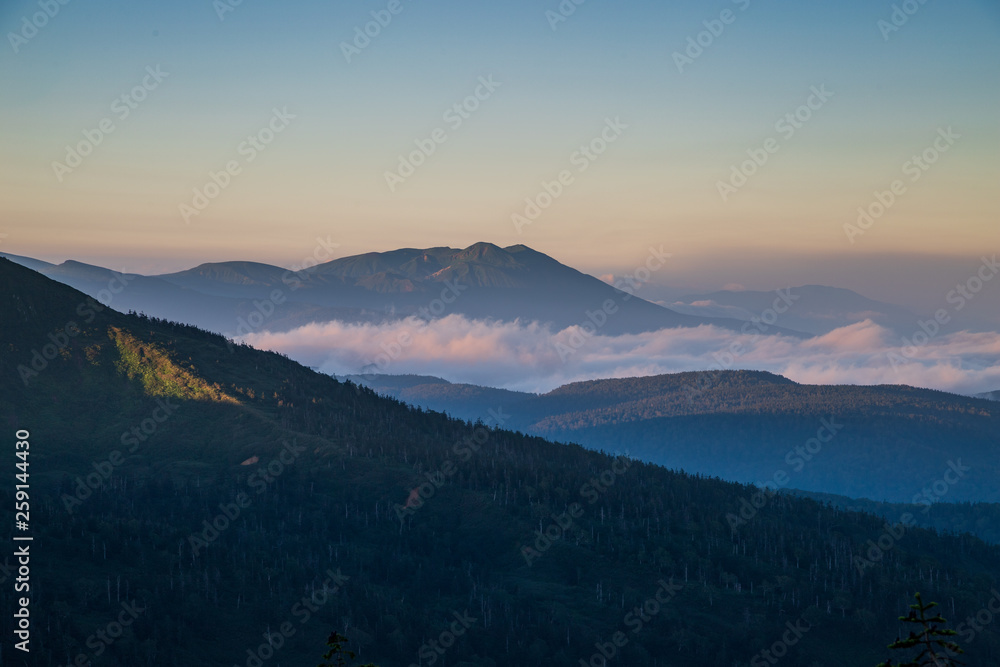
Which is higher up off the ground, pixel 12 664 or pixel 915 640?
pixel 915 640

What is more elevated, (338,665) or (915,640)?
(915,640)

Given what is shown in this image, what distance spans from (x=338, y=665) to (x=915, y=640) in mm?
40842

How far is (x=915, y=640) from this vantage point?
70.9 metres

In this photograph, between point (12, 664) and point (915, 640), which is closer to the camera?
point (915, 640)

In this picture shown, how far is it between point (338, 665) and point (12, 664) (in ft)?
509

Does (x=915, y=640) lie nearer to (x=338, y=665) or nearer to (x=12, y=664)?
(x=338, y=665)

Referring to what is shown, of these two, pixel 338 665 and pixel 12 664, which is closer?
pixel 338 665

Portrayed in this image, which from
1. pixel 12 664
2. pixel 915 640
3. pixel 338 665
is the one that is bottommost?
pixel 12 664

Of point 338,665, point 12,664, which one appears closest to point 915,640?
point 338,665

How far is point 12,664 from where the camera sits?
19938cm

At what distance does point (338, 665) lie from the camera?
74.8 m
